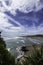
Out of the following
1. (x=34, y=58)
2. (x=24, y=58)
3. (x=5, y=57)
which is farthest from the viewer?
(x=24, y=58)

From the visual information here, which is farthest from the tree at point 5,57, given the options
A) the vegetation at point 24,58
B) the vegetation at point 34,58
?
the vegetation at point 34,58

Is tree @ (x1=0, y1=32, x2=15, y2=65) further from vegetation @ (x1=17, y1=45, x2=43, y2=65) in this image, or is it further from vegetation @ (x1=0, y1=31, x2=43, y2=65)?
vegetation @ (x1=17, y1=45, x2=43, y2=65)

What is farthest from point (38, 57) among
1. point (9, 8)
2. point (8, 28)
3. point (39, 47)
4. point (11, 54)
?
point (9, 8)

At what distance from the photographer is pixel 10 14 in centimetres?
803

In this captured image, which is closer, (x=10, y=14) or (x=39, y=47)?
(x=39, y=47)

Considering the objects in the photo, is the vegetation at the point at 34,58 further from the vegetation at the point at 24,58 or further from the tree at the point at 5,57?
the tree at the point at 5,57

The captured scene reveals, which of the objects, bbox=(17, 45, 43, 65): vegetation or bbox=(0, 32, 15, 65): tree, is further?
bbox=(0, 32, 15, 65): tree

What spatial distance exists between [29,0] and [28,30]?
48.0 inches

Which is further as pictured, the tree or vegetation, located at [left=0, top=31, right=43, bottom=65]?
the tree

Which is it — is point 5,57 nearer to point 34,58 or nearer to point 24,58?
point 24,58

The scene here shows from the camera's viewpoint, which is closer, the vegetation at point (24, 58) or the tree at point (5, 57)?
the vegetation at point (24, 58)

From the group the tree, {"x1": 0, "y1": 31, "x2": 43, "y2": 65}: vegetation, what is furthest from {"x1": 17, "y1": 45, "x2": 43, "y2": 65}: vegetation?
the tree

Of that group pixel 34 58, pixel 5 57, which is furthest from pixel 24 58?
pixel 5 57

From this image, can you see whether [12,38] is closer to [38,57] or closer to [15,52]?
[15,52]
